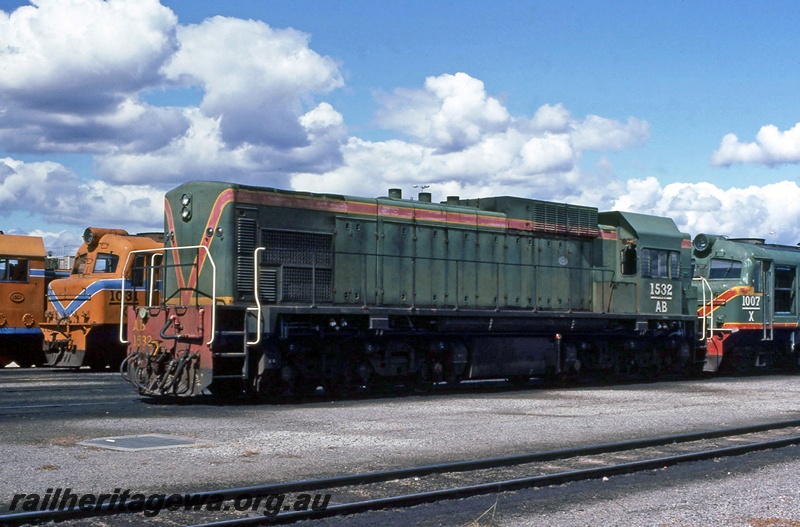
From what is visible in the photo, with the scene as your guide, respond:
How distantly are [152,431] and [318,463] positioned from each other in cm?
290

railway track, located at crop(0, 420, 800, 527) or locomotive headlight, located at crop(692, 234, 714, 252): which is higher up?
locomotive headlight, located at crop(692, 234, 714, 252)

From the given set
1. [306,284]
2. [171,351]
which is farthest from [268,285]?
[171,351]

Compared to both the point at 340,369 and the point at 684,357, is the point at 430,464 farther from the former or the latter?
the point at 684,357

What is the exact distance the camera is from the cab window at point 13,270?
2227 cm

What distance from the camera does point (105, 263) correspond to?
22.0 m

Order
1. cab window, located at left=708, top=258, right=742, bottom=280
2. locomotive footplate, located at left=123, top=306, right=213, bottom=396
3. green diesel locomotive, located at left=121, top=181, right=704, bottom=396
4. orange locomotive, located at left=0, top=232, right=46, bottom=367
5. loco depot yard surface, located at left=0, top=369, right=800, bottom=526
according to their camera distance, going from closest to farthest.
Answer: loco depot yard surface, located at left=0, top=369, right=800, bottom=526 → locomotive footplate, located at left=123, top=306, right=213, bottom=396 → green diesel locomotive, located at left=121, top=181, right=704, bottom=396 → orange locomotive, located at left=0, top=232, right=46, bottom=367 → cab window, located at left=708, top=258, right=742, bottom=280

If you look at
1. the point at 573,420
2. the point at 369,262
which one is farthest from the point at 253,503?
the point at 369,262

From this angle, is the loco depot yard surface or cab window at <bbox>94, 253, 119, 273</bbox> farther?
cab window at <bbox>94, 253, 119, 273</bbox>

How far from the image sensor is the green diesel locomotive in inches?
568

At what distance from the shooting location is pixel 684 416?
13.3 m

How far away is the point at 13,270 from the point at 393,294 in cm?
1097

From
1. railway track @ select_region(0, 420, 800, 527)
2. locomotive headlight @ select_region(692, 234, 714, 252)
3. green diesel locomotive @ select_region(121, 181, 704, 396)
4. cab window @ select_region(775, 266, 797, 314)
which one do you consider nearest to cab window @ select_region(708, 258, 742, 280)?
locomotive headlight @ select_region(692, 234, 714, 252)

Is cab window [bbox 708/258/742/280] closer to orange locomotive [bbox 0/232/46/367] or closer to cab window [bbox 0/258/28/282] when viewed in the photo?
orange locomotive [bbox 0/232/46/367]

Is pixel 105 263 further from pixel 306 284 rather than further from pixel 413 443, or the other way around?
pixel 413 443
